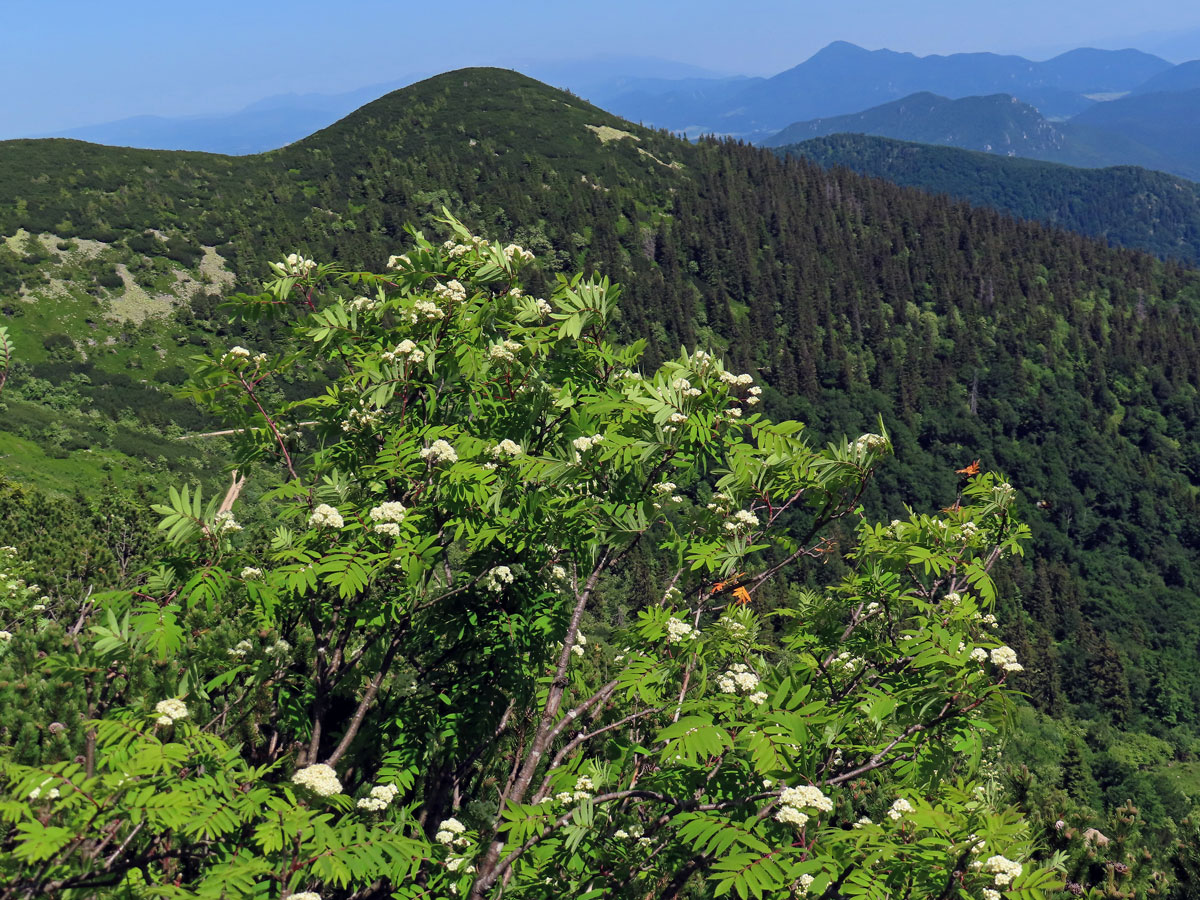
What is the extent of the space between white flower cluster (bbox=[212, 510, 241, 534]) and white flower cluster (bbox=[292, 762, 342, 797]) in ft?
7.49

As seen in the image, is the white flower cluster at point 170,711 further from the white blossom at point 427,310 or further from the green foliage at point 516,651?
the white blossom at point 427,310

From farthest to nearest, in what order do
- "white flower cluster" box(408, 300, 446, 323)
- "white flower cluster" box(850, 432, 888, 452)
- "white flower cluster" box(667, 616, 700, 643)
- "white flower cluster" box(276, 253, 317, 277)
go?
"white flower cluster" box(276, 253, 317, 277) < "white flower cluster" box(408, 300, 446, 323) < "white flower cluster" box(850, 432, 888, 452) < "white flower cluster" box(667, 616, 700, 643)


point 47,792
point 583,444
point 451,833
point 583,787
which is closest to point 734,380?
point 583,444

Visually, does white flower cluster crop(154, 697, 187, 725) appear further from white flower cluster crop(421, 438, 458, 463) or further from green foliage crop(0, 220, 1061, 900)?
white flower cluster crop(421, 438, 458, 463)

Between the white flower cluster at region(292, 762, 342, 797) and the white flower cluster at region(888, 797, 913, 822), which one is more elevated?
the white flower cluster at region(292, 762, 342, 797)

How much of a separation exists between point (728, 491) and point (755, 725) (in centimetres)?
255

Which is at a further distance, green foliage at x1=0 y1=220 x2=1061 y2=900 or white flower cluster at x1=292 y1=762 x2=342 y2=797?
green foliage at x1=0 y1=220 x2=1061 y2=900

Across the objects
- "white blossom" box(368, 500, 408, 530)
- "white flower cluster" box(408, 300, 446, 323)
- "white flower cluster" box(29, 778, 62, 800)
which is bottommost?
"white flower cluster" box(29, 778, 62, 800)

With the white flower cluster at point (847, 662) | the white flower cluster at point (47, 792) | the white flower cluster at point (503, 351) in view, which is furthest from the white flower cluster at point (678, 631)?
the white flower cluster at point (47, 792)

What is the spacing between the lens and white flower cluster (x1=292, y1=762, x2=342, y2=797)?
5195 millimetres

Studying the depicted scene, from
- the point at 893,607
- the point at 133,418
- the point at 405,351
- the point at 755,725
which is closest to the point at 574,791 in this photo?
the point at 755,725

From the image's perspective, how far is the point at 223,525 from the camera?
Answer: 21.6ft

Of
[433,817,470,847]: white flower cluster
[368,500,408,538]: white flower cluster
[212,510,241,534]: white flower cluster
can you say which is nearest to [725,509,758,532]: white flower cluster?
[368,500,408,538]: white flower cluster

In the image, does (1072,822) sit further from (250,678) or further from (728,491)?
(250,678)
